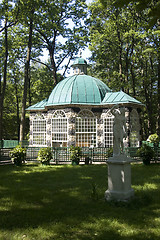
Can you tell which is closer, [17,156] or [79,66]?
[17,156]

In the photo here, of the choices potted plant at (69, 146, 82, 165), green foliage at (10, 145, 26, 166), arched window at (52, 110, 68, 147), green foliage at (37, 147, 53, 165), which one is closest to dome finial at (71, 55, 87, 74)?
arched window at (52, 110, 68, 147)

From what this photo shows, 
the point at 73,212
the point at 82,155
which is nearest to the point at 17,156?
the point at 82,155

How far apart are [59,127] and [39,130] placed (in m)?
3.38

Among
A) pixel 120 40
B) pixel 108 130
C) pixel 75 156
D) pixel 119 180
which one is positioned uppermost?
pixel 120 40

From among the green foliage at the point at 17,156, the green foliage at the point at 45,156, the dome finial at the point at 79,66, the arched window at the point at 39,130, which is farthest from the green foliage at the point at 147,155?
the dome finial at the point at 79,66

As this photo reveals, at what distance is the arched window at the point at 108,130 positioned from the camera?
813 inches

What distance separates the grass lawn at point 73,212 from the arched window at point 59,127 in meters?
10.2

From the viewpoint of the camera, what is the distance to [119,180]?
774cm

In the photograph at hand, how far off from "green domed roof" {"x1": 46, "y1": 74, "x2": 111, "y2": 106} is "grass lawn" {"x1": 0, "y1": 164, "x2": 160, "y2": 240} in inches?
438

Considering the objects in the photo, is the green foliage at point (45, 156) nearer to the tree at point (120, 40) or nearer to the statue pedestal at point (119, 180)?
the statue pedestal at point (119, 180)

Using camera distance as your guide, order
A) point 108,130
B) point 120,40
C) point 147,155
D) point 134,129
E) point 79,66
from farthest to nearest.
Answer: point 120,40 → point 79,66 → point 134,129 → point 108,130 → point 147,155

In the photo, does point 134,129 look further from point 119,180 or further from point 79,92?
point 119,180

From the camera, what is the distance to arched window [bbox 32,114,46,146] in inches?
929

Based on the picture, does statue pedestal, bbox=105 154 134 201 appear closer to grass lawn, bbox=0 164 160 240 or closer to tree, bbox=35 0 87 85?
grass lawn, bbox=0 164 160 240
